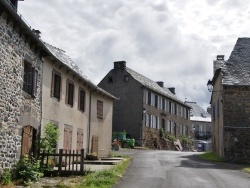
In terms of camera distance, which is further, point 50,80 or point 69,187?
point 50,80

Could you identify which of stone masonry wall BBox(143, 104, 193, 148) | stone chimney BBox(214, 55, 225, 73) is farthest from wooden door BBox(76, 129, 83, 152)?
stone masonry wall BBox(143, 104, 193, 148)

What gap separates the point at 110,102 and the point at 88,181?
55.0 feet

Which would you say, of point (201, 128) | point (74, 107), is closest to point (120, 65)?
point (74, 107)

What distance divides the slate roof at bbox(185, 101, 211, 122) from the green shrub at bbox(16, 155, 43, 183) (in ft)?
178

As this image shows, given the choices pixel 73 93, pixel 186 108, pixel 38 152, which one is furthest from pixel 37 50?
pixel 186 108

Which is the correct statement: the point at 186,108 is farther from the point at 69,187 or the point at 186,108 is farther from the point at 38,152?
the point at 69,187

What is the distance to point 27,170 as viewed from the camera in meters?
13.1

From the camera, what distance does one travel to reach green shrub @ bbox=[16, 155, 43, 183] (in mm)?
12900

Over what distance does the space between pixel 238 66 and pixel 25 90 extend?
17972 millimetres

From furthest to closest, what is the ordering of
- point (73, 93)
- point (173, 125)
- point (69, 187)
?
point (173, 125), point (73, 93), point (69, 187)

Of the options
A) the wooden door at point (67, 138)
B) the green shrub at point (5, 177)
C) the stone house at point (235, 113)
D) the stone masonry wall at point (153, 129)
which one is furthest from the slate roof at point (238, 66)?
the green shrub at point (5, 177)

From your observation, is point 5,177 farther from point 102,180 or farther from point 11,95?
point 102,180

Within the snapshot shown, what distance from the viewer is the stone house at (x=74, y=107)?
17.5 metres

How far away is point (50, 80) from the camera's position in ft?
57.6
